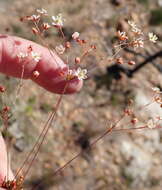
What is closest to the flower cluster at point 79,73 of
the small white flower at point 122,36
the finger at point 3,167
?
the small white flower at point 122,36

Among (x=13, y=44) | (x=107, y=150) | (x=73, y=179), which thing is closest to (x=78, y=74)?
(x=13, y=44)

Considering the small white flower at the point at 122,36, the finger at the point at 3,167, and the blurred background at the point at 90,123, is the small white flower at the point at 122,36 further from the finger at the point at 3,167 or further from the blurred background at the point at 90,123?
the blurred background at the point at 90,123

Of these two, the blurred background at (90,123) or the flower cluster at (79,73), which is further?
the blurred background at (90,123)

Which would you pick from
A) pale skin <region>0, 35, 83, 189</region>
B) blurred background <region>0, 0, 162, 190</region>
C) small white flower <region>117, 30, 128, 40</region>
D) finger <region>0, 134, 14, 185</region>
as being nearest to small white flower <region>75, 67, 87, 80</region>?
small white flower <region>117, 30, 128, 40</region>

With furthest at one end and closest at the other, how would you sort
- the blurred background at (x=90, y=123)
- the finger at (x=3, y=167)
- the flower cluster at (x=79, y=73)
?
the blurred background at (x=90, y=123) < the finger at (x=3, y=167) < the flower cluster at (x=79, y=73)

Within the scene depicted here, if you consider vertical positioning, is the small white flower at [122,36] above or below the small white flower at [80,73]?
above

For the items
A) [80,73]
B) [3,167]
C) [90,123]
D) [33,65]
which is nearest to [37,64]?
[33,65]

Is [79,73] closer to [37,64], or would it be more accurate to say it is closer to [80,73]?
[80,73]

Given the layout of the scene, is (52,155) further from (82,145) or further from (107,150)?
(107,150)

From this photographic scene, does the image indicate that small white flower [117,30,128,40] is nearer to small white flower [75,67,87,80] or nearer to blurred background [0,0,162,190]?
small white flower [75,67,87,80]
